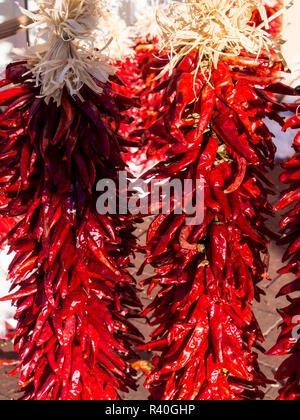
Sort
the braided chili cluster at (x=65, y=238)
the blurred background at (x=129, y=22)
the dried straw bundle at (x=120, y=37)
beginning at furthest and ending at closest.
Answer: the dried straw bundle at (x=120, y=37)
the blurred background at (x=129, y=22)
the braided chili cluster at (x=65, y=238)

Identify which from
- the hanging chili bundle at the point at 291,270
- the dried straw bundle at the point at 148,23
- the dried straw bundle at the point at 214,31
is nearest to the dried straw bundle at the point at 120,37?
the dried straw bundle at the point at 148,23

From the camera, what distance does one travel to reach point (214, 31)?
4.31 ft

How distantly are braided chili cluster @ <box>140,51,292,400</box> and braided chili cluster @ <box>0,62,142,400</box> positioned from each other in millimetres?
134

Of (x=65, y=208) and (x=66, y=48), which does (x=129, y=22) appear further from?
(x=65, y=208)

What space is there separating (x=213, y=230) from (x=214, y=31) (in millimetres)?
493

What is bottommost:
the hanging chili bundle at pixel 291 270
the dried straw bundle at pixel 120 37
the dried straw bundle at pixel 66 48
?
the hanging chili bundle at pixel 291 270

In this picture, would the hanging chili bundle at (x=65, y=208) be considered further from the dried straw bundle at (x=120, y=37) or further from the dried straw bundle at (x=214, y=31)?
the dried straw bundle at (x=120, y=37)

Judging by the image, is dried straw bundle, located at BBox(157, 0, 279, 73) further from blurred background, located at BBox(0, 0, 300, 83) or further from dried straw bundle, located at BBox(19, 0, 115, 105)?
blurred background, located at BBox(0, 0, 300, 83)

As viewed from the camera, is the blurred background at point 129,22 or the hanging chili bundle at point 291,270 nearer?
the hanging chili bundle at point 291,270

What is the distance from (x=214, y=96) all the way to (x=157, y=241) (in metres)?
0.43

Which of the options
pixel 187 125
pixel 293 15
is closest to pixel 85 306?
pixel 187 125

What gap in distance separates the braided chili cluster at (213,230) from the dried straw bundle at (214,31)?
0.03 meters

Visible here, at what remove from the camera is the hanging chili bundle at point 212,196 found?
133cm

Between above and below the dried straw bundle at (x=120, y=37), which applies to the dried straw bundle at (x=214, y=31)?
above
